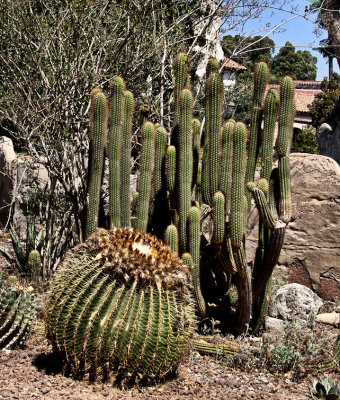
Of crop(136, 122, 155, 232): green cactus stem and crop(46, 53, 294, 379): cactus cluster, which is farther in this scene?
crop(136, 122, 155, 232): green cactus stem

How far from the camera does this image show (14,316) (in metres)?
4.14

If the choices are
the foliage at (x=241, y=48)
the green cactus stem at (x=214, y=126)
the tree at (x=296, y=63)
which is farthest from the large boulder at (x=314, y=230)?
the tree at (x=296, y=63)

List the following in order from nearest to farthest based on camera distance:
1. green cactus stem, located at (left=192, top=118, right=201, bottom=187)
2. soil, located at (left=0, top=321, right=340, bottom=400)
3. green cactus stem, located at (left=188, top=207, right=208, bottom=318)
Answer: soil, located at (left=0, top=321, right=340, bottom=400) < green cactus stem, located at (left=188, top=207, right=208, bottom=318) < green cactus stem, located at (left=192, top=118, right=201, bottom=187)

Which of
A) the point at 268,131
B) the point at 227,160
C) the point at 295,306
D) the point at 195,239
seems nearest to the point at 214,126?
the point at 227,160

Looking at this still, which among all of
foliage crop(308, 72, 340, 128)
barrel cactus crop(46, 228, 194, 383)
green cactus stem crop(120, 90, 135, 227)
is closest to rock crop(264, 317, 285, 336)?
green cactus stem crop(120, 90, 135, 227)

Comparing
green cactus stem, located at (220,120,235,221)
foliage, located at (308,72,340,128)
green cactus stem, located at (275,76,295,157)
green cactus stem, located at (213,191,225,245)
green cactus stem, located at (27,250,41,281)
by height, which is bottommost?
green cactus stem, located at (27,250,41,281)

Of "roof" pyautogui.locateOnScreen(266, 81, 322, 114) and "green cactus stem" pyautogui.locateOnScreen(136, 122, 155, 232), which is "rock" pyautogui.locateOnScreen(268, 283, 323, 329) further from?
"roof" pyautogui.locateOnScreen(266, 81, 322, 114)

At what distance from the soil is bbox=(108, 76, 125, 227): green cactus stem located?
4.09ft

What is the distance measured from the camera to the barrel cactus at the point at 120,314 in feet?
11.5

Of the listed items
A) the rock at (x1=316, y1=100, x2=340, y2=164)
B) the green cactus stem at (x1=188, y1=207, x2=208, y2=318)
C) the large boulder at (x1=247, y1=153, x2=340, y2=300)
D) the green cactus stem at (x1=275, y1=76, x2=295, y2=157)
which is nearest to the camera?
the green cactus stem at (x1=188, y1=207, x2=208, y2=318)

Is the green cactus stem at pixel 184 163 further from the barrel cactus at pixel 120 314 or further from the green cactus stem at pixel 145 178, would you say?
the barrel cactus at pixel 120 314

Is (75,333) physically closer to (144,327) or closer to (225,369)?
(144,327)

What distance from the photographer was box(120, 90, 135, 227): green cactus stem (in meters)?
5.21

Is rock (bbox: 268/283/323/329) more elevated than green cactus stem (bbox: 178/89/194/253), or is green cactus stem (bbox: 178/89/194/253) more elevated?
green cactus stem (bbox: 178/89/194/253)
